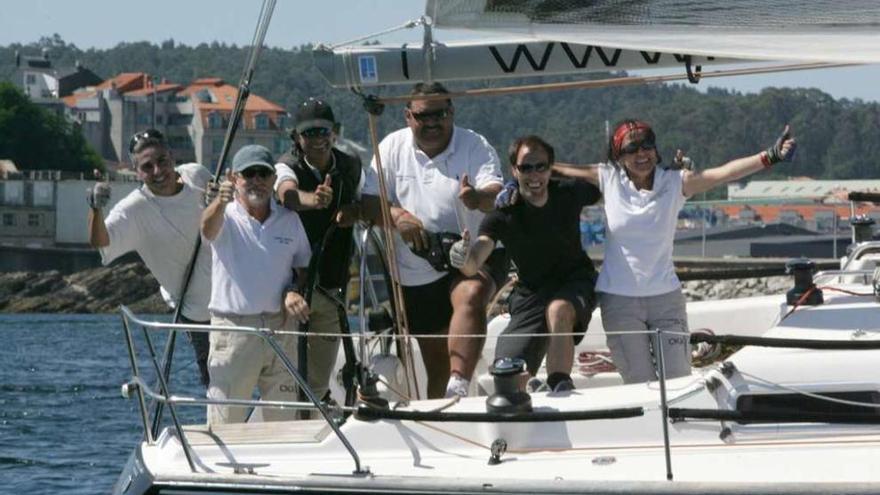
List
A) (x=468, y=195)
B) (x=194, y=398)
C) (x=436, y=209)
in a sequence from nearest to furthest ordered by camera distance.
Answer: (x=194, y=398) < (x=468, y=195) < (x=436, y=209)

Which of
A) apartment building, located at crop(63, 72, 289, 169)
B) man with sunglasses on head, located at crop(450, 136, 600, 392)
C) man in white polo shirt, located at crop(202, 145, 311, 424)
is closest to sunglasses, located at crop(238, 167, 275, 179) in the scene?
man in white polo shirt, located at crop(202, 145, 311, 424)

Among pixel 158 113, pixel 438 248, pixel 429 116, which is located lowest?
pixel 438 248

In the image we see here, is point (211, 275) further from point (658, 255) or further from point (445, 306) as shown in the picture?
point (658, 255)

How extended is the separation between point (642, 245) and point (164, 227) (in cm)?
227

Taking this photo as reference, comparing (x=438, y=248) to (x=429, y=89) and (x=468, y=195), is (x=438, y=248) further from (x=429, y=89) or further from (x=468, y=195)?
(x=429, y=89)

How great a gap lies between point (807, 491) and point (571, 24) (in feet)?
8.26

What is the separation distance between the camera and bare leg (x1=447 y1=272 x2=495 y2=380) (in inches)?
323

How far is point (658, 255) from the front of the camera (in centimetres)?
808

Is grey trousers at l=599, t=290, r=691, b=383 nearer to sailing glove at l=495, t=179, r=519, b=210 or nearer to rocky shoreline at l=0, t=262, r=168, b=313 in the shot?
sailing glove at l=495, t=179, r=519, b=210

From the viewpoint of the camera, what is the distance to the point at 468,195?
8.29 m

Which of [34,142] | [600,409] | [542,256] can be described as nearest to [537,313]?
[542,256]

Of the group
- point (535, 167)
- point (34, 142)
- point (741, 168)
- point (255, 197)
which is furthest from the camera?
point (34, 142)

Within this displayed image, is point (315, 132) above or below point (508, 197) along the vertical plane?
above

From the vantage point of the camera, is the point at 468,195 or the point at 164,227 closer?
the point at 468,195
